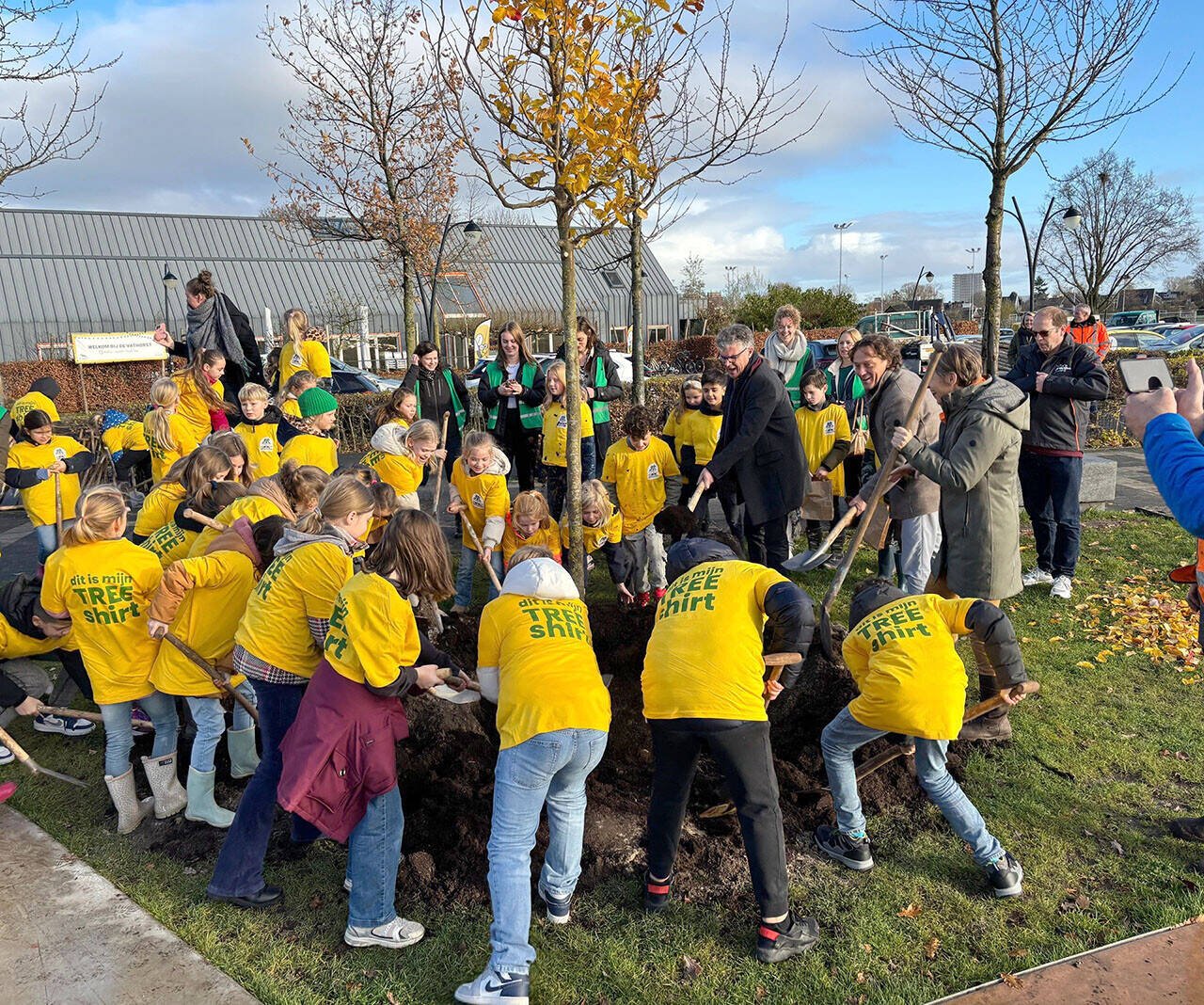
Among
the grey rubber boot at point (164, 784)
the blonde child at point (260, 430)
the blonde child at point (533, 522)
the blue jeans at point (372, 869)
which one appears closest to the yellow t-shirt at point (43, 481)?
the blonde child at point (260, 430)

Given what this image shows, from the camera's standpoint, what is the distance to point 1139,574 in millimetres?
7047

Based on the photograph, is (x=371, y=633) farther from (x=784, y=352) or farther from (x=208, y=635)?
(x=784, y=352)

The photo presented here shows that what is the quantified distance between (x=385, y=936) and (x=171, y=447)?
468 centimetres

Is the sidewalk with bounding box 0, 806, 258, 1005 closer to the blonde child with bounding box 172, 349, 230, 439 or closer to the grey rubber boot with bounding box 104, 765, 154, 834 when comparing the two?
the grey rubber boot with bounding box 104, 765, 154, 834

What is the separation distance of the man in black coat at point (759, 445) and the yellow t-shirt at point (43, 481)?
5158 mm

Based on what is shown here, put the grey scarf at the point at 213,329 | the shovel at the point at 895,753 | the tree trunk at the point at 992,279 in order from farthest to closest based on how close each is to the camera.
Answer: the tree trunk at the point at 992,279
the grey scarf at the point at 213,329
the shovel at the point at 895,753

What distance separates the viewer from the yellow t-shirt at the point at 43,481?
715cm

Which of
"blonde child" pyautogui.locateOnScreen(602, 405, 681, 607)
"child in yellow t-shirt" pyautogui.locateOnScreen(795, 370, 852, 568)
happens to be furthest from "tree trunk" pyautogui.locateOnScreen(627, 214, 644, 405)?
"blonde child" pyautogui.locateOnScreen(602, 405, 681, 607)

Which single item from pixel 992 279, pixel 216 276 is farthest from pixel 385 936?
pixel 216 276

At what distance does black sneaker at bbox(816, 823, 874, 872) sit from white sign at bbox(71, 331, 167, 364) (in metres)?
22.9

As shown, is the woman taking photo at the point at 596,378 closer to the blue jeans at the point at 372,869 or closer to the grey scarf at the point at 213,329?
the grey scarf at the point at 213,329

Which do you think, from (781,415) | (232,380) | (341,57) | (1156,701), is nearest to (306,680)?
(781,415)

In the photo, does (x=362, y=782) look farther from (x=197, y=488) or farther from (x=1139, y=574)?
(x=1139, y=574)

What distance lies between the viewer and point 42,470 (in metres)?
7.17
